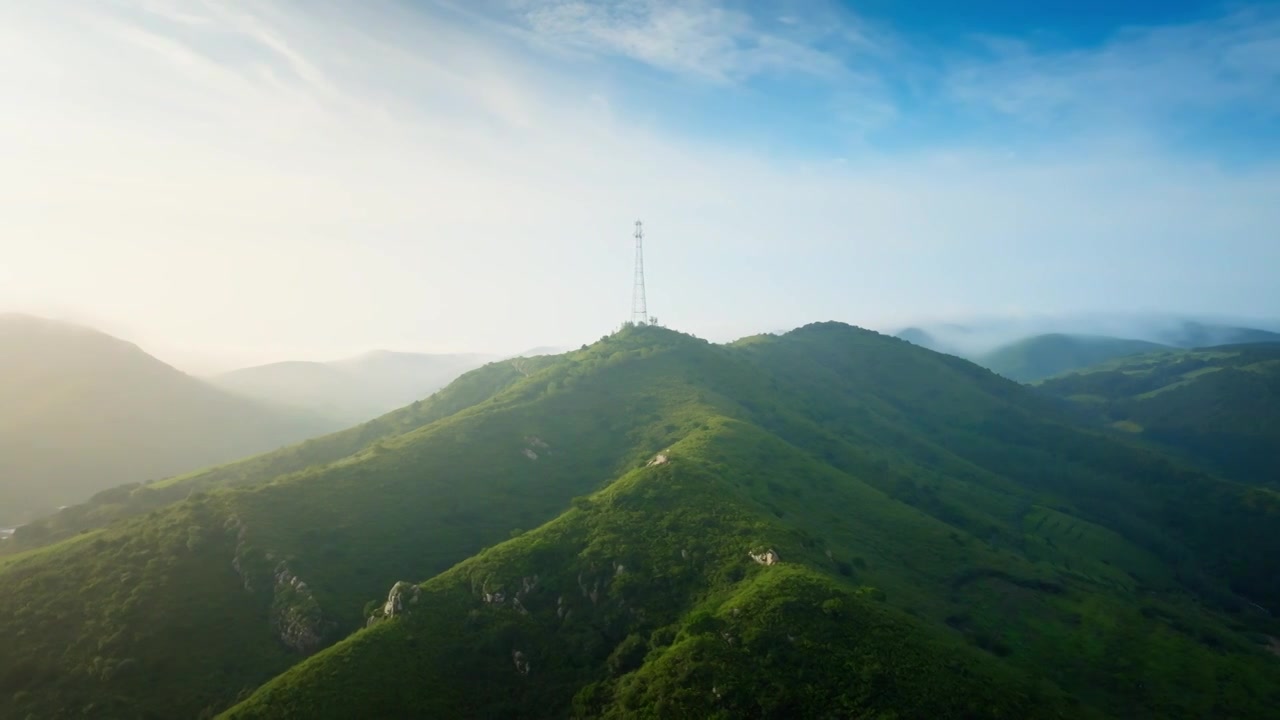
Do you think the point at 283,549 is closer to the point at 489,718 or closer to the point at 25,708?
the point at 25,708

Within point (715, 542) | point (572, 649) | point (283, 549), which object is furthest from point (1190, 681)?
point (283, 549)

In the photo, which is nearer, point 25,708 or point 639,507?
point 25,708

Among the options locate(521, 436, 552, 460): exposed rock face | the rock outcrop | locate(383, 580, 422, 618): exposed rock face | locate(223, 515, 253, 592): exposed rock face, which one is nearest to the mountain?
locate(383, 580, 422, 618): exposed rock face

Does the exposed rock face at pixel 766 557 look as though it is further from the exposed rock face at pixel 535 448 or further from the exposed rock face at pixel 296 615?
the exposed rock face at pixel 535 448

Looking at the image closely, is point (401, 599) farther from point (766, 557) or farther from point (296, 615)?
point (766, 557)

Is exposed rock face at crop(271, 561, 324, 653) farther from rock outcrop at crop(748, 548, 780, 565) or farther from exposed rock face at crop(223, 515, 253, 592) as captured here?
rock outcrop at crop(748, 548, 780, 565)

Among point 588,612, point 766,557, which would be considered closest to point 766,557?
point 766,557
